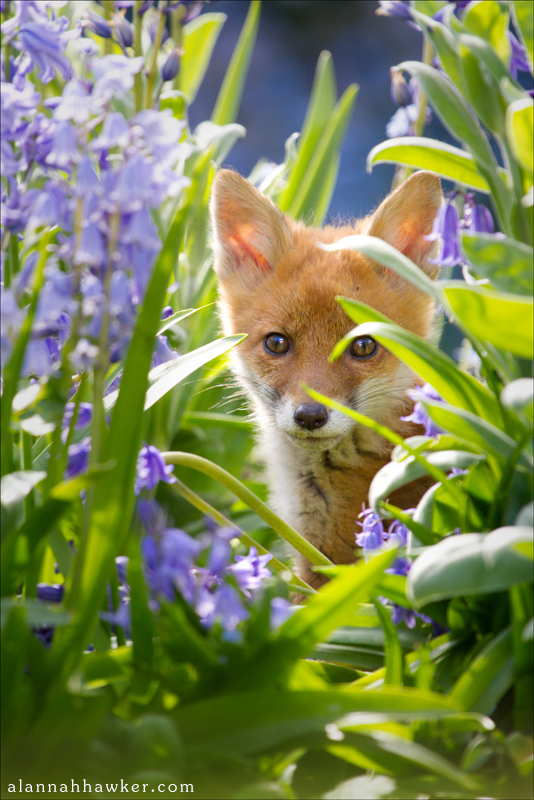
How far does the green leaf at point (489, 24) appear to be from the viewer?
2.50ft

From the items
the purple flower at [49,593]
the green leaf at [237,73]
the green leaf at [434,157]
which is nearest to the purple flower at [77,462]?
the purple flower at [49,593]

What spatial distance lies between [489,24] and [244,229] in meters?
0.88

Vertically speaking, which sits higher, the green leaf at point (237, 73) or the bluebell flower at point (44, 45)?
the green leaf at point (237, 73)

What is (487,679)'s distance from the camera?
63 cm

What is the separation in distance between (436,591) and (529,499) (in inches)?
8.3

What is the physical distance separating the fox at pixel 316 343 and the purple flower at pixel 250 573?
49 cm

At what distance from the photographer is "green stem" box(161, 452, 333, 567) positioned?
787 millimetres

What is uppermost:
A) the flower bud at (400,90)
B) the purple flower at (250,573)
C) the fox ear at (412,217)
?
the flower bud at (400,90)

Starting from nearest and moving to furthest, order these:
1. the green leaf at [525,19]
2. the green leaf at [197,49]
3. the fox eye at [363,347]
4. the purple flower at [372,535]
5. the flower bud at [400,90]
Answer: the green leaf at [525,19]
the purple flower at [372,535]
the fox eye at [363,347]
the flower bud at [400,90]
the green leaf at [197,49]

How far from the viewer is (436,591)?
Result: 0.55m

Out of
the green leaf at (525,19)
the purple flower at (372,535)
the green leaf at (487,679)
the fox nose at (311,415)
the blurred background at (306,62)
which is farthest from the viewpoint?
the blurred background at (306,62)

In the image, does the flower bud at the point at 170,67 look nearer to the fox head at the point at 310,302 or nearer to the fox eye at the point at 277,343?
the fox head at the point at 310,302

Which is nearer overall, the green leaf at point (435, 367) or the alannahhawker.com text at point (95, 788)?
the alannahhawker.com text at point (95, 788)

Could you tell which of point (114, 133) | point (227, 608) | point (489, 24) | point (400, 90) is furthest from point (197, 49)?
point (227, 608)
